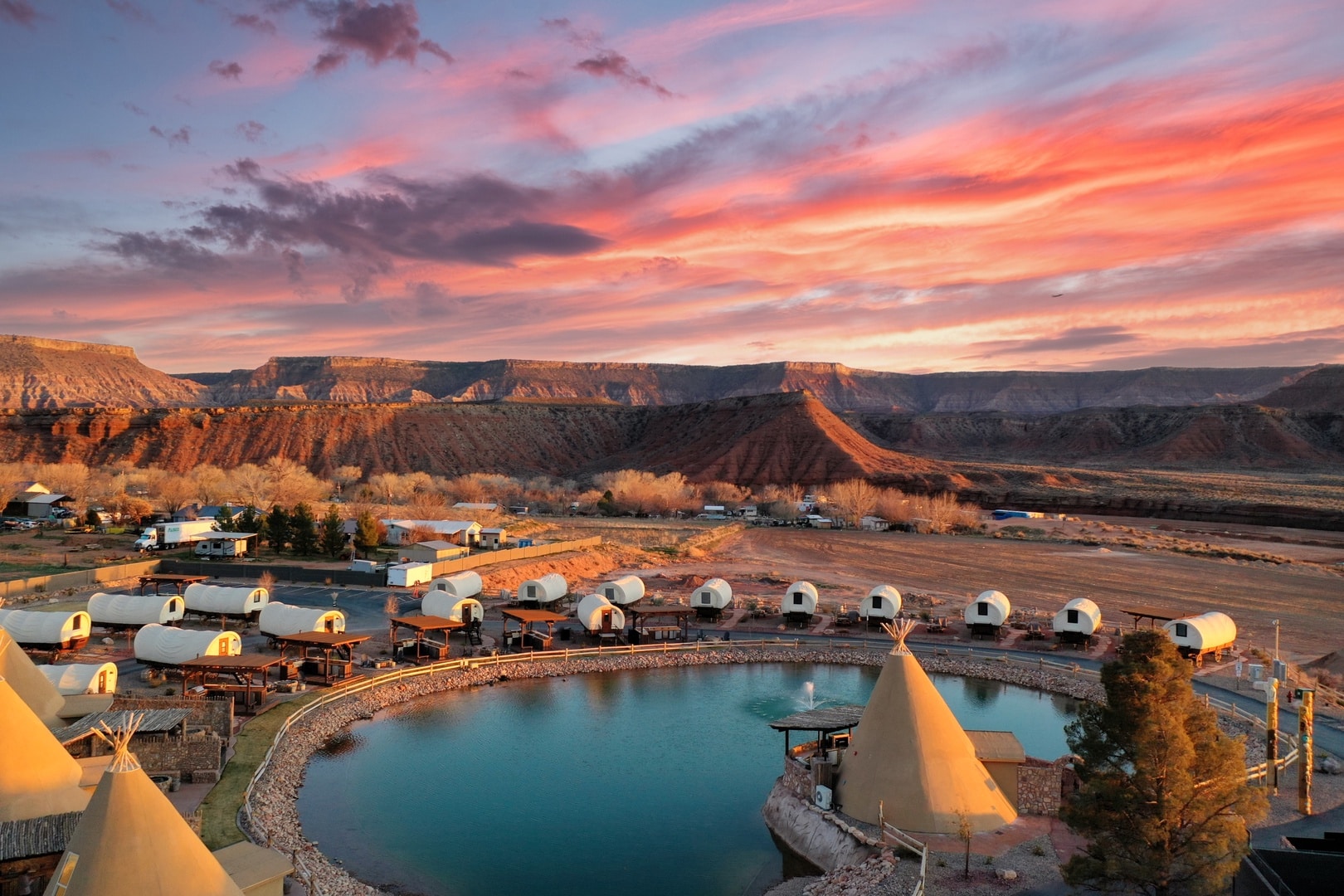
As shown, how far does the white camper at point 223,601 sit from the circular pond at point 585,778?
13.0 metres

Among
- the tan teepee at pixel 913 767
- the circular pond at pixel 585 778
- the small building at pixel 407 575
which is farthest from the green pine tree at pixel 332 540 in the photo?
the tan teepee at pixel 913 767

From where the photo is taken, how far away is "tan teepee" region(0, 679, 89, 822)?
17.1m

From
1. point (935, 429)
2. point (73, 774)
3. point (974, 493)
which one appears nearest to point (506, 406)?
point (974, 493)

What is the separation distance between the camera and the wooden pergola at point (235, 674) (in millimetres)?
29203

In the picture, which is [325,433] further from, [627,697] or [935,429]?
[935,429]

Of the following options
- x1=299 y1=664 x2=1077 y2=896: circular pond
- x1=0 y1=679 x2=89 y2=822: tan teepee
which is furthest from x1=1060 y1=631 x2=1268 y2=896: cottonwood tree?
x1=0 y1=679 x2=89 y2=822: tan teepee

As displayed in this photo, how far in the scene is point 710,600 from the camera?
150ft

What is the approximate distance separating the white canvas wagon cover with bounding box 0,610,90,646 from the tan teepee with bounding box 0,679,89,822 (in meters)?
19.7

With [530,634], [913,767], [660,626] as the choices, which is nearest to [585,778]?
[913,767]

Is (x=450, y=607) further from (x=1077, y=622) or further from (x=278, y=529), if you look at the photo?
(x=278, y=529)

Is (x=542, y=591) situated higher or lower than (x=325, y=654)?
higher

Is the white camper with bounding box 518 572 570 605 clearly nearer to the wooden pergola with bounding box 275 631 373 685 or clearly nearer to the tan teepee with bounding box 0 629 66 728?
the wooden pergola with bounding box 275 631 373 685

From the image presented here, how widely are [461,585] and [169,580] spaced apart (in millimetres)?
14806

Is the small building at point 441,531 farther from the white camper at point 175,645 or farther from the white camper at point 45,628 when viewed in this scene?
the white camper at point 175,645
